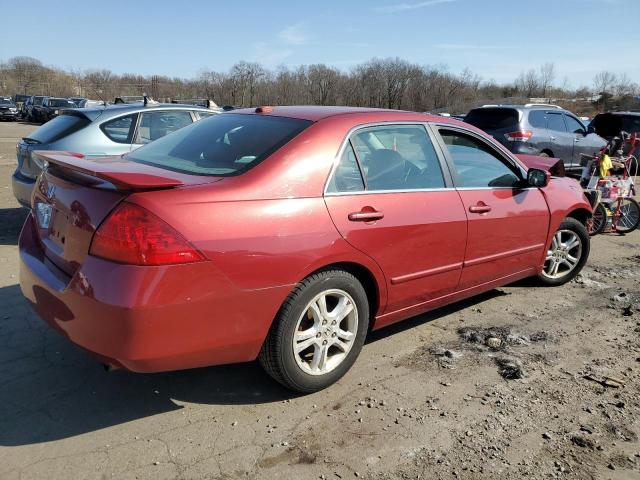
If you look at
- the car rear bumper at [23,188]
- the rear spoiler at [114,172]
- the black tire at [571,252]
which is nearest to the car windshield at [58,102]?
the car rear bumper at [23,188]

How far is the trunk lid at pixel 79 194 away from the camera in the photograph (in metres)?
2.48

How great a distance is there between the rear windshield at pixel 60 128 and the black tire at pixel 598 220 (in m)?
7.07

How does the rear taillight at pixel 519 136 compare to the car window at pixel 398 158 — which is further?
the rear taillight at pixel 519 136

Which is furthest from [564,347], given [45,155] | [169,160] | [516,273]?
[45,155]

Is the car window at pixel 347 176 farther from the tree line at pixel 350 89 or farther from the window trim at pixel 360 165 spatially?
the tree line at pixel 350 89

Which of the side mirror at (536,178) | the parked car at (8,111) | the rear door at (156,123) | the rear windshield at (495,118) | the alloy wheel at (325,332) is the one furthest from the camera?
the parked car at (8,111)

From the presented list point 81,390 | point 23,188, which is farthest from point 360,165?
point 23,188

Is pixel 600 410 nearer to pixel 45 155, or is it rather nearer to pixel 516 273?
pixel 516 273

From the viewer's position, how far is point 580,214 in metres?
5.25

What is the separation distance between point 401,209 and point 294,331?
107 centimetres

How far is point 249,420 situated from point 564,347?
2.42m

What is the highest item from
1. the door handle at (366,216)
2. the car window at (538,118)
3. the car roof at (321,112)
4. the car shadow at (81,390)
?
the car window at (538,118)

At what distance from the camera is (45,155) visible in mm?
3172

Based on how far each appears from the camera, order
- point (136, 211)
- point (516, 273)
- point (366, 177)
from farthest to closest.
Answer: point (516, 273), point (366, 177), point (136, 211)
